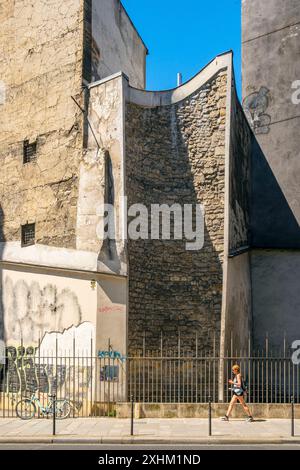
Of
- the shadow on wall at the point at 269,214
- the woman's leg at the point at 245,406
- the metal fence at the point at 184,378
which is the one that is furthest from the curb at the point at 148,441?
the shadow on wall at the point at 269,214

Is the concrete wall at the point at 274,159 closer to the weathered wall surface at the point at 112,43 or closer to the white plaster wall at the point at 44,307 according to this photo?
the weathered wall surface at the point at 112,43

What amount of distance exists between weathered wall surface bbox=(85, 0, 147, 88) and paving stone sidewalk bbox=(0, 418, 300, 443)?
10351 mm

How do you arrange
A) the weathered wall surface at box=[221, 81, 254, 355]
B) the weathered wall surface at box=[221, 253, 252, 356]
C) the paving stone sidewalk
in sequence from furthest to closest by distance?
the weathered wall surface at box=[221, 81, 254, 355] → the weathered wall surface at box=[221, 253, 252, 356] → the paving stone sidewalk

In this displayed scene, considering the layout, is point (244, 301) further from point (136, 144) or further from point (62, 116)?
A: point (62, 116)

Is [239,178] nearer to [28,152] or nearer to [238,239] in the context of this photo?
[238,239]

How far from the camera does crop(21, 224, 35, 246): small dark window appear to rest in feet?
59.4

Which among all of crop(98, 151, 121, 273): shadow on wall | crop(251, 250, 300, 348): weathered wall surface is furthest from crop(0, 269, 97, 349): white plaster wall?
crop(251, 250, 300, 348): weathered wall surface

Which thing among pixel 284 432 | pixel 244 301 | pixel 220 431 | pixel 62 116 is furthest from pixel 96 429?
pixel 62 116

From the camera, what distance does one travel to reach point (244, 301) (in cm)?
1895

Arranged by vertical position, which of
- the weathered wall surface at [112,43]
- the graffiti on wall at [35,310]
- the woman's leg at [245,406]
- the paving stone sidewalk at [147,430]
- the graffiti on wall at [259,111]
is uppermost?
the weathered wall surface at [112,43]

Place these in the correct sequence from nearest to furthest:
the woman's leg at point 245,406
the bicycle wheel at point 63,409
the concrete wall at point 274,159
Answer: the woman's leg at point 245,406
the bicycle wheel at point 63,409
the concrete wall at point 274,159

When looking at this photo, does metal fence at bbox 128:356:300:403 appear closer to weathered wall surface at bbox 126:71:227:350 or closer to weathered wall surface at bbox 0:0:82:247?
weathered wall surface at bbox 126:71:227:350

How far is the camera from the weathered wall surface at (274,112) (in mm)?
20703

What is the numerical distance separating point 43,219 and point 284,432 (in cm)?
958
